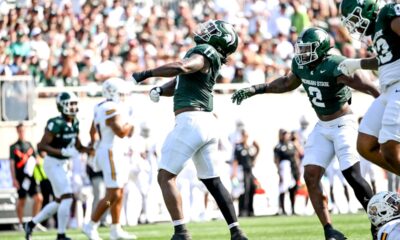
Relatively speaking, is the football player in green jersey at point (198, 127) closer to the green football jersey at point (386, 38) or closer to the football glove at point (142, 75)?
the football glove at point (142, 75)

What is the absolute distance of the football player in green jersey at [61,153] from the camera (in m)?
12.7

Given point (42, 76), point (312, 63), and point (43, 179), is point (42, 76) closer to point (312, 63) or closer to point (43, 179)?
point (43, 179)

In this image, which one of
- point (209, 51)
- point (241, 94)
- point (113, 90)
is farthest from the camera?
point (113, 90)

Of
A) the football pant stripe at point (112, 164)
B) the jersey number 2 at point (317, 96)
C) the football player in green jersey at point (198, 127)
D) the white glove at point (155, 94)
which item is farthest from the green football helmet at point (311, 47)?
the football pant stripe at point (112, 164)

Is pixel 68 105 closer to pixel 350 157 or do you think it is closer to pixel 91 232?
pixel 91 232

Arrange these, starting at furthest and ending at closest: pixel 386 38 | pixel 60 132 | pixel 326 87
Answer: pixel 60 132 < pixel 326 87 < pixel 386 38

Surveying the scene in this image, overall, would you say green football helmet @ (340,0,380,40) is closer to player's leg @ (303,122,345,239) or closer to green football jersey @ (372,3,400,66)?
green football jersey @ (372,3,400,66)

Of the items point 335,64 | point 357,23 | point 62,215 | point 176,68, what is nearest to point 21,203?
point 62,215

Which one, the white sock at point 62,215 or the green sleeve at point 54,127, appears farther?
the green sleeve at point 54,127

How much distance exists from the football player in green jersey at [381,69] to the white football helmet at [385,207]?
0.89 meters

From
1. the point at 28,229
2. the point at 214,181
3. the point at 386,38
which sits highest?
the point at 386,38

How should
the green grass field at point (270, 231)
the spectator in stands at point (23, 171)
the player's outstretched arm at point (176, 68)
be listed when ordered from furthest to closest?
the spectator in stands at point (23, 171) < the green grass field at point (270, 231) < the player's outstretched arm at point (176, 68)

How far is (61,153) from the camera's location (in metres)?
12.8

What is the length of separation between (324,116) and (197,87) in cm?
127
